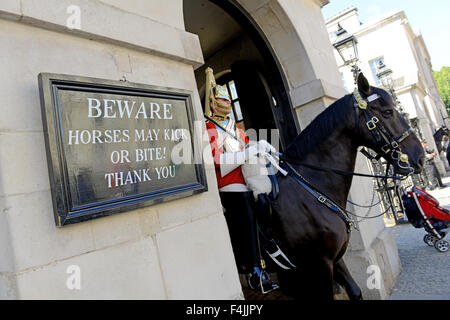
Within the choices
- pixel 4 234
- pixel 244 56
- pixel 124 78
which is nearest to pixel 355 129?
pixel 124 78

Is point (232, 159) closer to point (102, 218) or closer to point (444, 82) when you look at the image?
point (102, 218)

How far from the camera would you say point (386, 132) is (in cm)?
311

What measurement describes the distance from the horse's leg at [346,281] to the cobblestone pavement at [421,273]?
1.50m

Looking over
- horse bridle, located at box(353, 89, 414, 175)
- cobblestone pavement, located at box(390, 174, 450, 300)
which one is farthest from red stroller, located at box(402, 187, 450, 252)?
horse bridle, located at box(353, 89, 414, 175)

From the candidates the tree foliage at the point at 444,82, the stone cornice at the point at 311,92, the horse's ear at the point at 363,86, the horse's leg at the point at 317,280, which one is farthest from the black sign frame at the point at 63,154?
the tree foliage at the point at 444,82

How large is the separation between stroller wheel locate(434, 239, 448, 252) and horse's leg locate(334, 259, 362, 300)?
12.0ft

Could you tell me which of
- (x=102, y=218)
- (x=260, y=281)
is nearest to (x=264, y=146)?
(x=260, y=281)

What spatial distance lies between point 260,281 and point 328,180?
1.30 metres

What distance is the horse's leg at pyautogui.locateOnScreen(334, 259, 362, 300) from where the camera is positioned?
3.06 meters

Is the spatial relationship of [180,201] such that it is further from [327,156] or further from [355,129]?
[355,129]

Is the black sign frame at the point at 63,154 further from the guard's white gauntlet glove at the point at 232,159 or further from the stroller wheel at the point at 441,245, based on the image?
the stroller wheel at the point at 441,245

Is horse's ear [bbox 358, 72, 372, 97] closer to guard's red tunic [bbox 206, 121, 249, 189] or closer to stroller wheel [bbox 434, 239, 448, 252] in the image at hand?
guard's red tunic [bbox 206, 121, 249, 189]

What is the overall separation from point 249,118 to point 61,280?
527 centimetres
